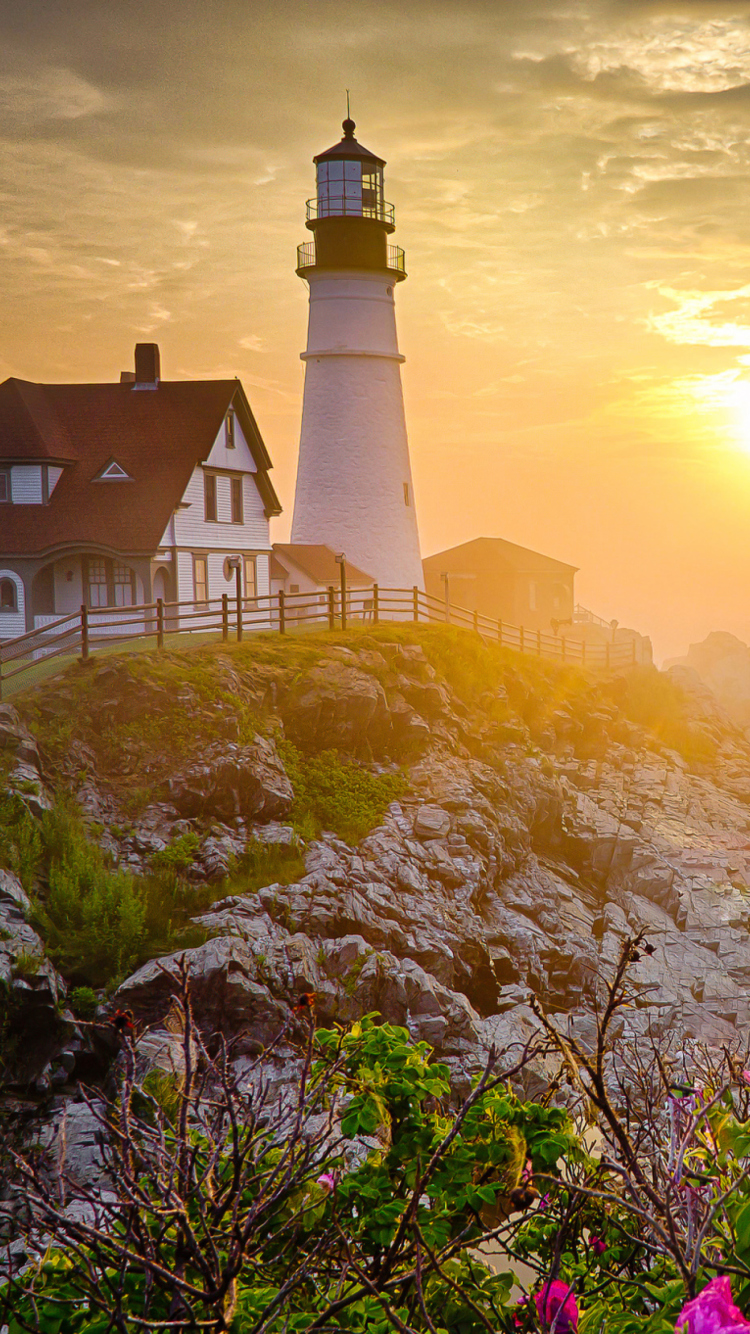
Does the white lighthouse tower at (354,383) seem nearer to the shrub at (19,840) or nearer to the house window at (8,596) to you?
the house window at (8,596)

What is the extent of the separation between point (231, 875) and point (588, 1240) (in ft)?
41.8

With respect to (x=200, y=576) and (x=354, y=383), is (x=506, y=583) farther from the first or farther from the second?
(x=200, y=576)

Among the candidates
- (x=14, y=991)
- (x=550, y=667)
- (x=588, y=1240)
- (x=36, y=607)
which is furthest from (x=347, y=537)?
(x=588, y=1240)

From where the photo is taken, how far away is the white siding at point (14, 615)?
29.0 metres

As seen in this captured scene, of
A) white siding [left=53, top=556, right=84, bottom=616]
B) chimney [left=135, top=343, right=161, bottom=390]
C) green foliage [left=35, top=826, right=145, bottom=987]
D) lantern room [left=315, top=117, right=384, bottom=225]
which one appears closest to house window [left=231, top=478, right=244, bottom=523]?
chimney [left=135, top=343, right=161, bottom=390]

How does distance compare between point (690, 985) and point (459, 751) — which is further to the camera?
point (459, 751)

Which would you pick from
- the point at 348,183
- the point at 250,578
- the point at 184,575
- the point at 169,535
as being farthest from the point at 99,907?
the point at 348,183

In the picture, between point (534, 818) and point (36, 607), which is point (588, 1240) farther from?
point (36, 607)

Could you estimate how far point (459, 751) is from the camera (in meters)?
25.8

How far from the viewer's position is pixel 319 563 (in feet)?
117

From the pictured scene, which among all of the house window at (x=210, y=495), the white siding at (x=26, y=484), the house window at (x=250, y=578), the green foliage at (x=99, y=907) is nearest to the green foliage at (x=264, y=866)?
the green foliage at (x=99, y=907)

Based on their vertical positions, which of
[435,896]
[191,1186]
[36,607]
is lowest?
[435,896]

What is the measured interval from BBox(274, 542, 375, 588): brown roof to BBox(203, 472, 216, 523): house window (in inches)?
205

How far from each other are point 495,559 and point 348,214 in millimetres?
23031
